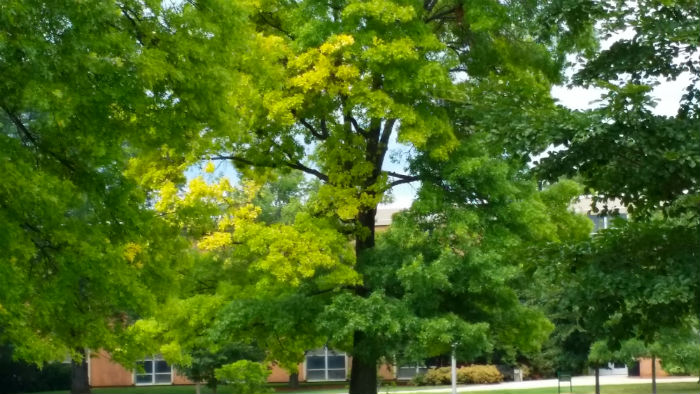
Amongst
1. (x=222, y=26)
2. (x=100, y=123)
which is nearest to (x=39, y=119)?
(x=100, y=123)

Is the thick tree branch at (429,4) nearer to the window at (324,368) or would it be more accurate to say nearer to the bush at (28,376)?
the bush at (28,376)

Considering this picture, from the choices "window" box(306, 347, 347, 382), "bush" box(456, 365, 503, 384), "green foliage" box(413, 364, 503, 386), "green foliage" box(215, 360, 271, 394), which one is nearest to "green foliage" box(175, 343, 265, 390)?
"green foliage" box(215, 360, 271, 394)

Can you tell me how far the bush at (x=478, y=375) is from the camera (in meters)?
48.8

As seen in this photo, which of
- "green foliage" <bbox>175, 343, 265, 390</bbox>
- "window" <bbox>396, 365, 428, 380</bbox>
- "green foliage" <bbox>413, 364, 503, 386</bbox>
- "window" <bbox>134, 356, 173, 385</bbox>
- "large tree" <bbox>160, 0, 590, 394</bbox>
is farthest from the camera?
"window" <bbox>134, 356, 173, 385</bbox>

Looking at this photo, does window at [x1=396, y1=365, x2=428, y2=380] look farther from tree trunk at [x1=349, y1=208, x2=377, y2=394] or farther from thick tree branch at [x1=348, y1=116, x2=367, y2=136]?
thick tree branch at [x1=348, y1=116, x2=367, y2=136]

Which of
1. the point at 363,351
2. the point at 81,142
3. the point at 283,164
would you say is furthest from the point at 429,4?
the point at 81,142

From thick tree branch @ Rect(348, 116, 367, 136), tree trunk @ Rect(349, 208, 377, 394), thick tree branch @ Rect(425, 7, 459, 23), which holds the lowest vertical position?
tree trunk @ Rect(349, 208, 377, 394)

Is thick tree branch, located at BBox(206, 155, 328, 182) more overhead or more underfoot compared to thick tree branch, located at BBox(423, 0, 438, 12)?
more underfoot

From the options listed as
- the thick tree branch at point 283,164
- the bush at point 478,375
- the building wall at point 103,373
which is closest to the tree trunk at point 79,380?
the building wall at point 103,373

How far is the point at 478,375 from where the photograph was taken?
49.2 metres

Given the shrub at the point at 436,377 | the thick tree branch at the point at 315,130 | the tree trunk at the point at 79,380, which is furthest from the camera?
the shrub at the point at 436,377

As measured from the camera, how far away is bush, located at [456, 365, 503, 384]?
48812 millimetres

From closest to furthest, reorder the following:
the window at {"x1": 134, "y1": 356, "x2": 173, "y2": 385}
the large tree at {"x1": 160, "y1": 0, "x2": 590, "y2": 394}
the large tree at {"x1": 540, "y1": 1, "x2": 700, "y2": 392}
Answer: the large tree at {"x1": 540, "y1": 1, "x2": 700, "y2": 392} < the large tree at {"x1": 160, "y1": 0, "x2": 590, "y2": 394} < the window at {"x1": 134, "y1": 356, "x2": 173, "y2": 385}

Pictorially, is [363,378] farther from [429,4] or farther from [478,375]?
[478,375]
